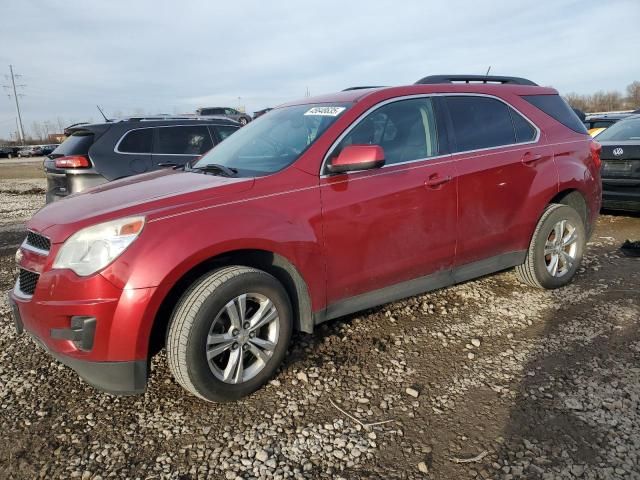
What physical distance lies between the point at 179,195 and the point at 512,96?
10.0 feet

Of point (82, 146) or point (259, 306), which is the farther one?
point (82, 146)

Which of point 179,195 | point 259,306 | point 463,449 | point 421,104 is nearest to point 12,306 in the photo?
point 179,195

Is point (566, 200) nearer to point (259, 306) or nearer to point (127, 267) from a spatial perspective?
point (259, 306)

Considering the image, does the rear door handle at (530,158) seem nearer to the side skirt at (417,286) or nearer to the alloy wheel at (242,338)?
the side skirt at (417,286)

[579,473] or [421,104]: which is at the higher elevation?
[421,104]

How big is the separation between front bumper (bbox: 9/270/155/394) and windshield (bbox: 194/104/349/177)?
3.68 feet

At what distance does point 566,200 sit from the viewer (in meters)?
4.47

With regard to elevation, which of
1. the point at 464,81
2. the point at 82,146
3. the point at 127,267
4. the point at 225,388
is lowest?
the point at 225,388

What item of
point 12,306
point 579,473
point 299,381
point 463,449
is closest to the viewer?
point 579,473

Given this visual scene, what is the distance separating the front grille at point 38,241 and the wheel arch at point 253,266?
69cm

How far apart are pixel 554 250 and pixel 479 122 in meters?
1.43

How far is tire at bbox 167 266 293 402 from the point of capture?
2.53 m

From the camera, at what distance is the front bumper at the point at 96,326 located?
2.38m

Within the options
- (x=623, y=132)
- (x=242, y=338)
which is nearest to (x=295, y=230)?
(x=242, y=338)
